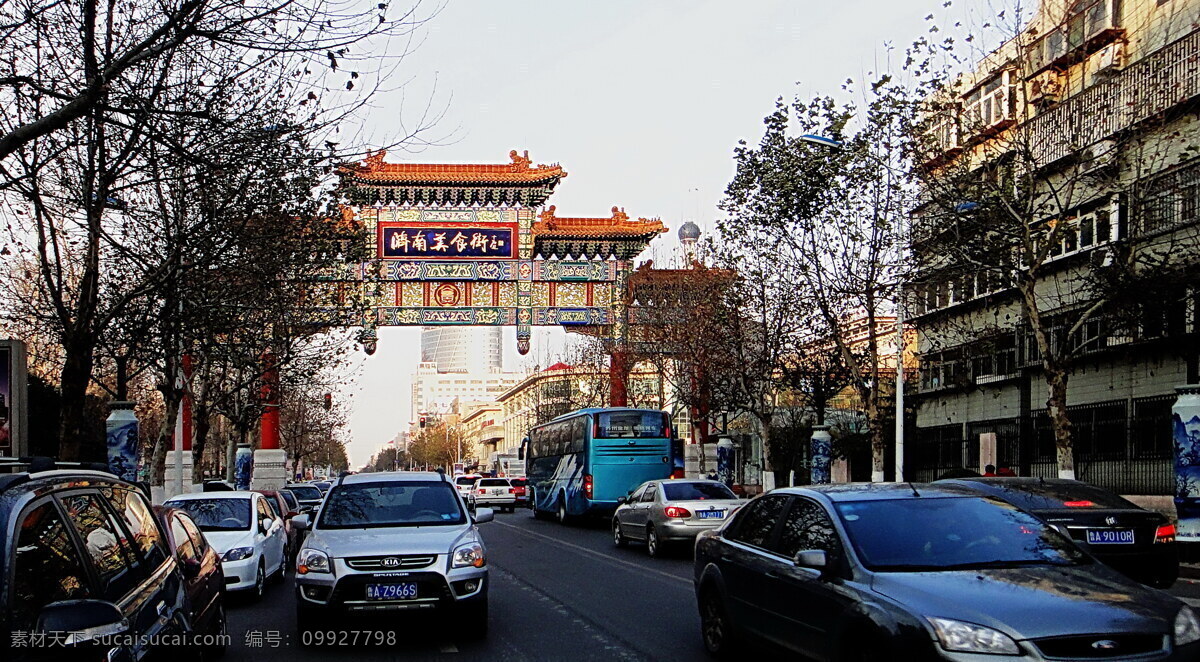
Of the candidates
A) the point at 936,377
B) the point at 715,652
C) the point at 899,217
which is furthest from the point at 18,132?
the point at 936,377

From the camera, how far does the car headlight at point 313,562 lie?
9.98 m

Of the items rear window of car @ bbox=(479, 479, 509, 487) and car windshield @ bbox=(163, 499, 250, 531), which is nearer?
car windshield @ bbox=(163, 499, 250, 531)

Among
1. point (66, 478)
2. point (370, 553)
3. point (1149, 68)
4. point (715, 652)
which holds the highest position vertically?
point (1149, 68)

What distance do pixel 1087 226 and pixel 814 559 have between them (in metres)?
23.5

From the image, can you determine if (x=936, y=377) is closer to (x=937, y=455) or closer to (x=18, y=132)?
(x=937, y=455)

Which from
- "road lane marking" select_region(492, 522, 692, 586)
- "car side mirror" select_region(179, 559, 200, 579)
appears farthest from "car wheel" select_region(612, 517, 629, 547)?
"car side mirror" select_region(179, 559, 200, 579)

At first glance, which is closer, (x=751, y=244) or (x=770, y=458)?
(x=751, y=244)

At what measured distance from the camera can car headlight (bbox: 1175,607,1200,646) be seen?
5.86 metres

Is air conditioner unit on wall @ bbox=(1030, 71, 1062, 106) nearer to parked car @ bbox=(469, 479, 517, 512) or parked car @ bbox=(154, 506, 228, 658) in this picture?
parked car @ bbox=(154, 506, 228, 658)

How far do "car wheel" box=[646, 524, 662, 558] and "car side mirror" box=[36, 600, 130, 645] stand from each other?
1605 centimetres

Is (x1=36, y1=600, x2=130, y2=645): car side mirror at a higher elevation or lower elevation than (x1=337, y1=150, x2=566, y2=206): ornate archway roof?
lower

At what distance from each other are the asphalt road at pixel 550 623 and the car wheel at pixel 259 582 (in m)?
0.13

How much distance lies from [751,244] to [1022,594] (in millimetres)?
20752

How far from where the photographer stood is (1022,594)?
6168mm
